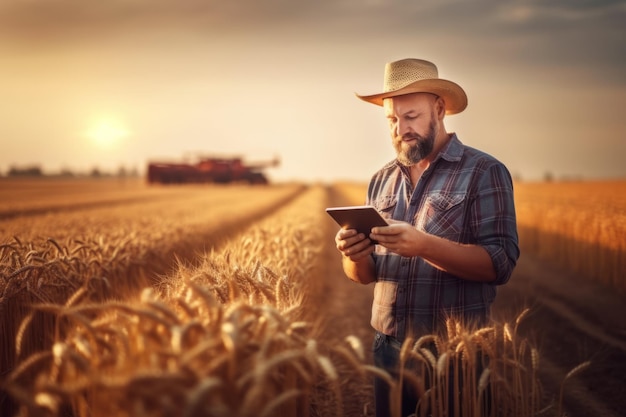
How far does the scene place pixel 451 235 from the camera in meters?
2.93

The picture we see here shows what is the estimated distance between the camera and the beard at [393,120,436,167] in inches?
118

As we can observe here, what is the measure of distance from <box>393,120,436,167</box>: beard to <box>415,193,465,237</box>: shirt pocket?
0.23 metres

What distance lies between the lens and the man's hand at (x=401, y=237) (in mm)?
2566

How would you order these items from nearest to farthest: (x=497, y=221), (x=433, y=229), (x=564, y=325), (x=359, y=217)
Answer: (x=359, y=217) → (x=497, y=221) → (x=433, y=229) → (x=564, y=325)

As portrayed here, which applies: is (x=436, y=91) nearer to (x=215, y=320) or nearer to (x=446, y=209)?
(x=446, y=209)

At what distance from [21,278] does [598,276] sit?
9366mm

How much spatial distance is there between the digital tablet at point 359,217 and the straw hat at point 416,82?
2.53 feet

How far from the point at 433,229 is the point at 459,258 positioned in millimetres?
285

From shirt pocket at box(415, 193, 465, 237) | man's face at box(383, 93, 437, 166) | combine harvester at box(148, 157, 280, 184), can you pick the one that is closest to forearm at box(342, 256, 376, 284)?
shirt pocket at box(415, 193, 465, 237)

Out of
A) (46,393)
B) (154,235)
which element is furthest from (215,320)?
(154,235)

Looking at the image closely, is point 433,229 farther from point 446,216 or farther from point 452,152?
point 452,152

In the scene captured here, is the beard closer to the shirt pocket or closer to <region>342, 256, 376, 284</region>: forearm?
the shirt pocket

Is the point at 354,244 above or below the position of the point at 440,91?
below

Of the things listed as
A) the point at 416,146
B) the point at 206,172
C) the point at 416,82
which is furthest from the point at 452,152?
the point at 206,172
